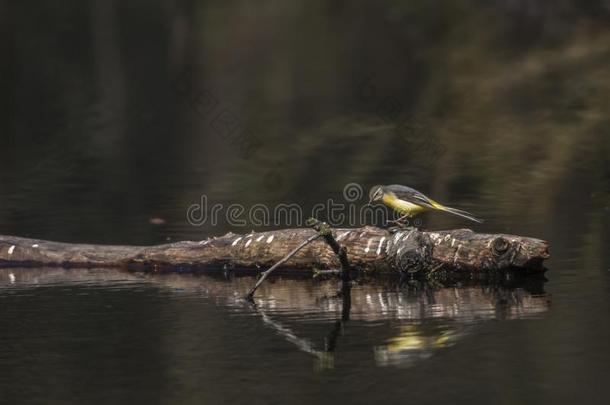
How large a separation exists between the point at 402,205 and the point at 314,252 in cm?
115

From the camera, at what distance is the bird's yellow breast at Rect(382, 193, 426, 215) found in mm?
14773

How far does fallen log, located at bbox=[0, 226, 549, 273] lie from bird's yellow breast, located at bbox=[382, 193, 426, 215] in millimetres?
659

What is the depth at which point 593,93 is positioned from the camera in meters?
31.1

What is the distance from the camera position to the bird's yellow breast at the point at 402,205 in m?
14.8

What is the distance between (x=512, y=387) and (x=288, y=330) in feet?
9.23

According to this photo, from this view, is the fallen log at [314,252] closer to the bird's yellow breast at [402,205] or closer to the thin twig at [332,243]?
the thin twig at [332,243]

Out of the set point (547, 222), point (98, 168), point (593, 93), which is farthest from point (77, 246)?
point (593, 93)

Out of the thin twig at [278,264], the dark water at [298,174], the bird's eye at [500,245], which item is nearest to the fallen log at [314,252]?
the bird's eye at [500,245]

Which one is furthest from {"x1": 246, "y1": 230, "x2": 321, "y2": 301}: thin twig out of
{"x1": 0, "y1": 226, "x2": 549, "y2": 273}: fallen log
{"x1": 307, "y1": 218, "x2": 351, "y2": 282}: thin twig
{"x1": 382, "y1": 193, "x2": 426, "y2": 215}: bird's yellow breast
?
{"x1": 382, "y1": 193, "x2": 426, "y2": 215}: bird's yellow breast

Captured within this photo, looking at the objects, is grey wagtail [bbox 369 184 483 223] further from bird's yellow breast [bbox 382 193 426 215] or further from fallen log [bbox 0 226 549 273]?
fallen log [bbox 0 226 549 273]

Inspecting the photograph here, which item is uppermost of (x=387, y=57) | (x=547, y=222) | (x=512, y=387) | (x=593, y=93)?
(x=387, y=57)

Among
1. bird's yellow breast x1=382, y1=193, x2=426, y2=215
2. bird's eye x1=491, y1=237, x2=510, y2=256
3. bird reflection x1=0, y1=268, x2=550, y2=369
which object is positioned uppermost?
bird's yellow breast x1=382, y1=193, x2=426, y2=215

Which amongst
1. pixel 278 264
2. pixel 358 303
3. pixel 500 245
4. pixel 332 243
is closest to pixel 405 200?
pixel 332 243

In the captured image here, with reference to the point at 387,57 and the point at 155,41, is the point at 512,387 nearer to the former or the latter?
the point at 387,57
